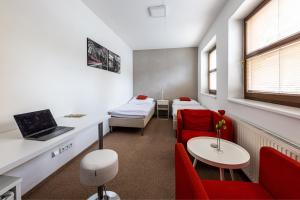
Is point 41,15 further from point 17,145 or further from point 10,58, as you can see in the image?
point 17,145

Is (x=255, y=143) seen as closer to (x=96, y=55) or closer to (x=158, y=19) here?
(x=158, y=19)

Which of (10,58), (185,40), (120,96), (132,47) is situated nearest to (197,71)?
(185,40)

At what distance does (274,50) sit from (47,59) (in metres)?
2.70

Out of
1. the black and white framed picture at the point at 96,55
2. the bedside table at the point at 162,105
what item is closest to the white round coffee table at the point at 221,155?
the black and white framed picture at the point at 96,55

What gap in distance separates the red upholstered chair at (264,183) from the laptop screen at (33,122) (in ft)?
4.20

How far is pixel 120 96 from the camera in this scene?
4332mm

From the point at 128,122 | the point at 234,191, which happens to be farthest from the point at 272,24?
the point at 128,122

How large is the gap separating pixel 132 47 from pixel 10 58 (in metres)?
4.20

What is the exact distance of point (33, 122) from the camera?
1.31 metres

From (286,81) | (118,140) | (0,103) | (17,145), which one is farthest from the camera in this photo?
(118,140)

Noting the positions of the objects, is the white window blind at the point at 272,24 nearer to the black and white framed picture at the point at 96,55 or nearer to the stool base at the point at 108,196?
the stool base at the point at 108,196

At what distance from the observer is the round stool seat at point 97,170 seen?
1.17 metres

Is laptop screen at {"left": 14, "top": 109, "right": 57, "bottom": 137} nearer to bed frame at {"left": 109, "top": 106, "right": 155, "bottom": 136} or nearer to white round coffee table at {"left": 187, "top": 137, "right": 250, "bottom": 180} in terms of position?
white round coffee table at {"left": 187, "top": 137, "right": 250, "bottom": 180}

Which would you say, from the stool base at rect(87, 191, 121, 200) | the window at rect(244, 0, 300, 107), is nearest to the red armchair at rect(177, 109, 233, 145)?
the window at rect(244, 0, 300, 107)
